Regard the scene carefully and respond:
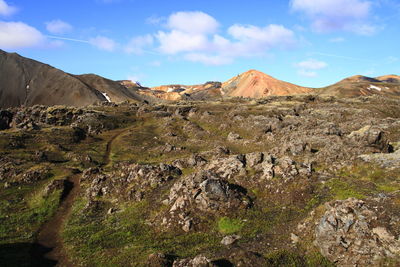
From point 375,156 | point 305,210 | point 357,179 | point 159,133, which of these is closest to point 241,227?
point 305,210

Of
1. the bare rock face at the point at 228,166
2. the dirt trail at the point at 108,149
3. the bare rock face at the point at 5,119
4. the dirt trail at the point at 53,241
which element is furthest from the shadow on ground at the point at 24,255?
the bare rock face at the point at 5,119

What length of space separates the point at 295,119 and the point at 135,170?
6823cm

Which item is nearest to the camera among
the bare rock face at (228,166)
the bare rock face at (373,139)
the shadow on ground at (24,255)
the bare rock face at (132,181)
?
the shadow on ground at (24,255)

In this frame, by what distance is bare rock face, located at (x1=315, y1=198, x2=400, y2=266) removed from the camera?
72.8 ft

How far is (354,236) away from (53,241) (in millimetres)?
31901

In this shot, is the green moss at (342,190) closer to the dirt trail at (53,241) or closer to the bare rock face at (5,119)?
the dirt trail at (53,241)

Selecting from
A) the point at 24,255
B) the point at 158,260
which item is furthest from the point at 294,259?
the point at 24,255

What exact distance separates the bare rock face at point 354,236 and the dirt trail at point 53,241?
24.5 m

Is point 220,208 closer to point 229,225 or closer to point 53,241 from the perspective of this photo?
point 229,225

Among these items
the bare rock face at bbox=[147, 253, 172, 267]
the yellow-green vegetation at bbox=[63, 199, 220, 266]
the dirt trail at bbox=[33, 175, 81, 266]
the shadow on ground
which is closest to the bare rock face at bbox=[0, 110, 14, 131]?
A: the dirt trail at bbox=[33, 175, 81, 266]

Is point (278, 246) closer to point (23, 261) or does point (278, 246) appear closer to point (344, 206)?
point (344, 206)

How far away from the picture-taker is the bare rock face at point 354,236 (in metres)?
22.2

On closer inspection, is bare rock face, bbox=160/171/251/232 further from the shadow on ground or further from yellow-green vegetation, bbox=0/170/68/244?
yellow-green vegetation, bbox=0/170/68/244

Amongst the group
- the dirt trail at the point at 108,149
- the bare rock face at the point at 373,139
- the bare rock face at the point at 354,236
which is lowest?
the dirt trail at the point at 108,149
